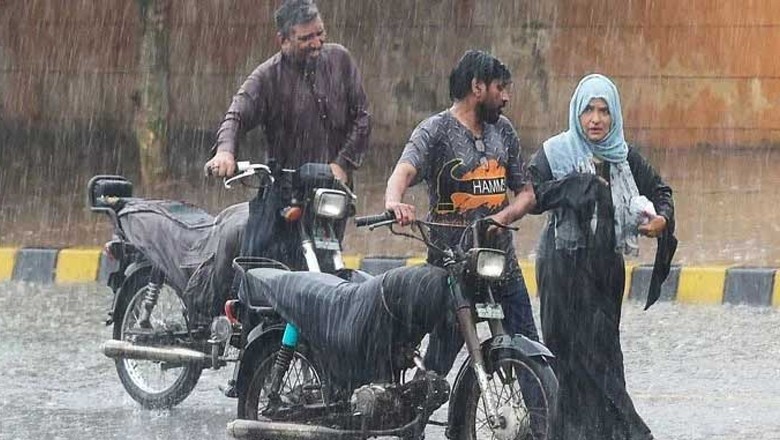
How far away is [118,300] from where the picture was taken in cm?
859

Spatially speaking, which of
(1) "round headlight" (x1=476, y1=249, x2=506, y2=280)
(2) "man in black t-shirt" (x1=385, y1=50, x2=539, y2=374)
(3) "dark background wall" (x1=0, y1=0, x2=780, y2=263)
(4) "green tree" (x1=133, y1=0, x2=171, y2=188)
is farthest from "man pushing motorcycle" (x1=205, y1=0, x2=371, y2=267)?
(4) "green tree" (x1=133, y1=0, x2=171, y2=188)

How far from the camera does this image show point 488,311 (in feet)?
21.3

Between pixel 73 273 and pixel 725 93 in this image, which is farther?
pixel 725 93

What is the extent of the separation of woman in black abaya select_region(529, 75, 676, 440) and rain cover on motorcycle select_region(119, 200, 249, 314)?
146 centimetres

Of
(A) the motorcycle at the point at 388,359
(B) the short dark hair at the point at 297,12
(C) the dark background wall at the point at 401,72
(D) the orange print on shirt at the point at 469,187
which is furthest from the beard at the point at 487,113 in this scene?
(C) the dark background wall at the point at 401,72

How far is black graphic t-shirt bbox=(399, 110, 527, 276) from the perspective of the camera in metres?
6.97

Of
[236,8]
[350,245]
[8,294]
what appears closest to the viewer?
[8,294]

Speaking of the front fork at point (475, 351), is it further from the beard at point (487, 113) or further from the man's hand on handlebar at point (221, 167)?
the man's hand on handlebar at point (221, 167)

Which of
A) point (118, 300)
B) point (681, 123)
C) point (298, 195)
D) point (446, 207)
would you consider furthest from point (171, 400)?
point (681, 123)

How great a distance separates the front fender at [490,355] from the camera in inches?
252

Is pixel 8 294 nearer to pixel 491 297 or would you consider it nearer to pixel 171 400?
pixel 171 400

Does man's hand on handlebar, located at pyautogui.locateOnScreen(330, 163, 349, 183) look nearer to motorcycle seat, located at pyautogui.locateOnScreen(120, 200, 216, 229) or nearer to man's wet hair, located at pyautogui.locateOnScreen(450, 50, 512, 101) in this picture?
motorcycle seat, located at pyautogui.locateOnScreen(120, 200, 216, 229)

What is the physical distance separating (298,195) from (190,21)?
10.9m

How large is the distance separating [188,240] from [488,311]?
2.15 m
